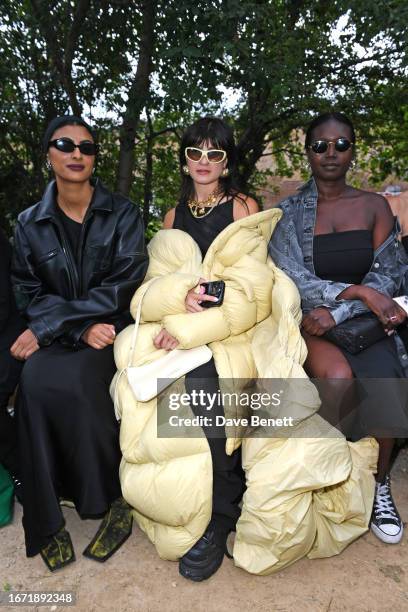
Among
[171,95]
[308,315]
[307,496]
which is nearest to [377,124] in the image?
[171,95]

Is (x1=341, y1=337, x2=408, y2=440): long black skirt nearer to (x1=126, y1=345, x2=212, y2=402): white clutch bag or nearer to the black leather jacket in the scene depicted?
(x1=126, y1=345, x2=212, y2=402): white clutch bag

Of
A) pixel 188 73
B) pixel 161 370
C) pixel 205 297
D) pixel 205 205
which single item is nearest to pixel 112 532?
pixel 161 370

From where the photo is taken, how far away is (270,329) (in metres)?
2.65

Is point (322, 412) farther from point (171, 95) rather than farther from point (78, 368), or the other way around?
point (171, 95)

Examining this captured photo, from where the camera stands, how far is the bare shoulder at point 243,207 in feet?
9.79

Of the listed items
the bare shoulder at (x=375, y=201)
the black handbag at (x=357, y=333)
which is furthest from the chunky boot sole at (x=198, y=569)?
the bare shoulder at (x=375, y=201)

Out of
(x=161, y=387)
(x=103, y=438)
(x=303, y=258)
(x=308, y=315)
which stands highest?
(x=303, y=258)

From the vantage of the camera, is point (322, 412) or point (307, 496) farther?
point (322, 412)

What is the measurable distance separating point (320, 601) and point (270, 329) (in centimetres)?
126

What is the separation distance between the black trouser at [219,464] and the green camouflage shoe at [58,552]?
718 mm

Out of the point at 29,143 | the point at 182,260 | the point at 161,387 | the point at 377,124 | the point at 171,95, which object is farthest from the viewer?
the point at 377,124

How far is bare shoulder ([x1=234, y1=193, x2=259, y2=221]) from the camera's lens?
2.98m

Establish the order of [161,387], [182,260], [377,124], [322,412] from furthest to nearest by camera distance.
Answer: [377,124]
[182,260]
[322,412]
[161,387]

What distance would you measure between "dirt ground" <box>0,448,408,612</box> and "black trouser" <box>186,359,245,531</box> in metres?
0.24
